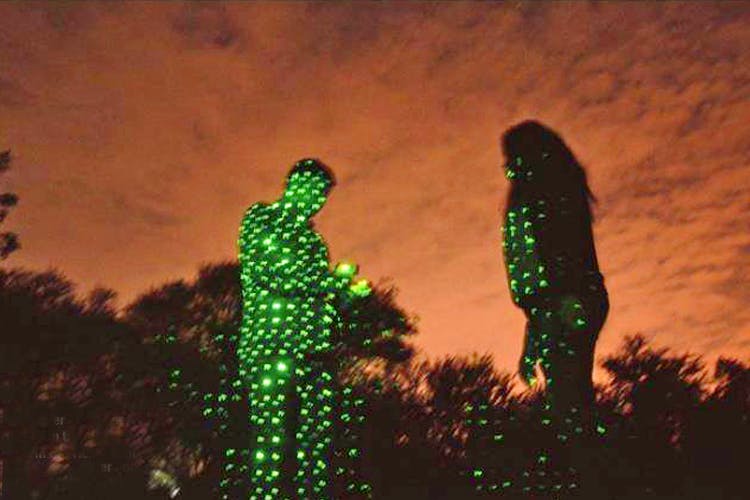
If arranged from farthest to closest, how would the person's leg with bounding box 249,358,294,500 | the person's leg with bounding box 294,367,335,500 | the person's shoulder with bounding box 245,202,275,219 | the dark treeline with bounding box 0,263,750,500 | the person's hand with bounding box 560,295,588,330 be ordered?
the dark treeline with bounding box 0,263,750,500
the person's shoulder with bounding box 245,202,275,219
the person's leg with bounding box 294,367,335,500
the person's leg with bounding box 249,358,294,500
the person's hand with bounding box 560,295,588,330

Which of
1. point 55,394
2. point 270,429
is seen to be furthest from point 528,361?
point 55,394

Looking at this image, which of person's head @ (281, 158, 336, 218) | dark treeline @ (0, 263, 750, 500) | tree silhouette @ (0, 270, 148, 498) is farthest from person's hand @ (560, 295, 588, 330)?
tree silhouette @ (0, 270, 148, 498)

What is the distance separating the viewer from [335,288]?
11.5ft

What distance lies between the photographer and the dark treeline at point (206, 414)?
4.00 metres

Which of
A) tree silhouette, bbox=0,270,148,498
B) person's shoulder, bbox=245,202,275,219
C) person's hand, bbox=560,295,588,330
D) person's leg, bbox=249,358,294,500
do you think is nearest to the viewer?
person's hand, bbox=560,295,588,330

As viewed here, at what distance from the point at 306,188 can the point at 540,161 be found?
1249mm

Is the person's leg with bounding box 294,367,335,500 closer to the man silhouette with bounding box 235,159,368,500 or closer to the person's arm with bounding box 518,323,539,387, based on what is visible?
the man silhouette with bounding box 235,159,368,500

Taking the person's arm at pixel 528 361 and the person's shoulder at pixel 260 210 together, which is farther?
the person's shoulder at pixel 260 210

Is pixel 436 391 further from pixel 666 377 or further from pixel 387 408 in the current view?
pixel 666 377

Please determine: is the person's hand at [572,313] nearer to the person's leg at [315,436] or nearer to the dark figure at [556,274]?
the dark figure at [556,274]

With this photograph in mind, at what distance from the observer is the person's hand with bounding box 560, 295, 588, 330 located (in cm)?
252

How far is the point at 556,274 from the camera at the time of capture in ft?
8.46

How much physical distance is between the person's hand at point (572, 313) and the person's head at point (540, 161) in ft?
1.57

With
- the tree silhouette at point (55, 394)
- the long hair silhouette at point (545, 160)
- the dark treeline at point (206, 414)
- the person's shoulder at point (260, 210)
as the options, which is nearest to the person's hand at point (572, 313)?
the long hair silhouette at point (545, 160)
